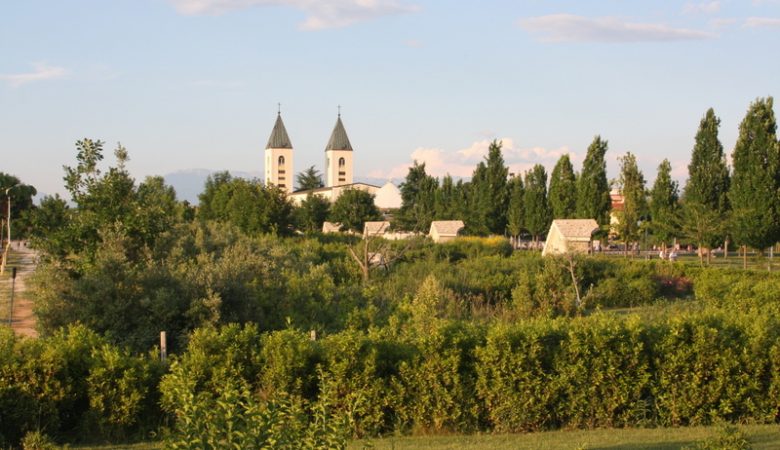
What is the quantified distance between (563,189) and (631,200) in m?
6.25

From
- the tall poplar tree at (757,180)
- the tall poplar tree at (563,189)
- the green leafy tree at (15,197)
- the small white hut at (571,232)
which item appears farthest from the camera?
the green leafy tree at (15,197)

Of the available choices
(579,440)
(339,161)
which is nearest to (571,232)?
(579,440)

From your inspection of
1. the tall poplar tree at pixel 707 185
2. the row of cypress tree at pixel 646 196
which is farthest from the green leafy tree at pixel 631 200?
the tall poplar tree at pixel 707 185

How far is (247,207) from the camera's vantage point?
1817 inches

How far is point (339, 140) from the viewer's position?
130 metres

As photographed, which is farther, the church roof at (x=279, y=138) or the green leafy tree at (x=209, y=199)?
the church roof at (x=279, y=138)

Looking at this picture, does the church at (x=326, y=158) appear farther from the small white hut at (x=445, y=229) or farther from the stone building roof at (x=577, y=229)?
the stone building roof at (x=577, y=229)

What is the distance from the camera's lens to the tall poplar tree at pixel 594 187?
50.4 metres

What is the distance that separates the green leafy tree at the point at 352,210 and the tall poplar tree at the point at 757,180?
3327 centimetres

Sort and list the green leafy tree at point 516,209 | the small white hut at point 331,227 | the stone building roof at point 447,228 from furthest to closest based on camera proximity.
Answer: the small white hut at point 331,227 < the green leafy tree at point 516,209 < the stone building roof at point 447,228

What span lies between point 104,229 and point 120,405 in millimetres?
8568

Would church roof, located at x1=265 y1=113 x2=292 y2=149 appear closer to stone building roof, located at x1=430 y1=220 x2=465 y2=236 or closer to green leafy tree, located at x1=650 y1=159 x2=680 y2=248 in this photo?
stone building roof, located at x1=430 y1=220 x2=465 y2=236

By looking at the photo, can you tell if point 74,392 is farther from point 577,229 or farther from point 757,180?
point 577,229

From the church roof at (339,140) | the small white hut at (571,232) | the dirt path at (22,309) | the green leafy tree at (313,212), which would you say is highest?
the church roof at (339,140)
